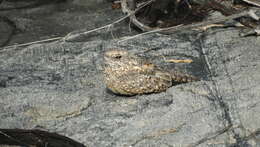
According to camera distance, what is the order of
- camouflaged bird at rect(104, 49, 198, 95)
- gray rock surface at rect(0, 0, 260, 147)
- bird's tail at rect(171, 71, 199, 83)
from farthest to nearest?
1. bird's tail at rect(171, 71, 199, 83)
2. camouflaged bird at rect(104, 49, 198, 95)
3. gray rock surface at rect(0, 0, 260, 147)

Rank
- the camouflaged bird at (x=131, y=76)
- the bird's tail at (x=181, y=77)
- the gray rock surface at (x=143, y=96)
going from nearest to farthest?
the gray rock surface at (x=143, y=96) < the camouflaged bird at (x=131, y=76) < the bird's tail at (x=181, y=77)

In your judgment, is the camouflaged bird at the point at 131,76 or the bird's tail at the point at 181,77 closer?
the camouflaged bird at the point at 131,76

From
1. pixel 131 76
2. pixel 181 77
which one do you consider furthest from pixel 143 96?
pixel 181 77

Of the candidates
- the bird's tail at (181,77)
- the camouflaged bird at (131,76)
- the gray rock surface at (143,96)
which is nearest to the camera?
the gray rock surface at (143,96)

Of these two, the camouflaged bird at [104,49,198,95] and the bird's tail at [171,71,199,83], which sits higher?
the camouflaged bird at [104,49,198,95]

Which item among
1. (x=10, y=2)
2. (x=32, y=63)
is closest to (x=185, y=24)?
(x=32, y=63)

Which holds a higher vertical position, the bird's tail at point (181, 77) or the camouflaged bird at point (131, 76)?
the camouflaged bird at point (131, 76)
